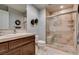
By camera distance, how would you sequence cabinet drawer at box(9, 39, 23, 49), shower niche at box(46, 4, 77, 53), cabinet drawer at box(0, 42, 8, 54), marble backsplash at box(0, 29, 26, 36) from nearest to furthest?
cabinet drawer at box(0, 42, 8, 54) → cabinet drawer at box(9, 39, 23, 49) → marble backsplash at box(0, 29, 26, 36) → shower niche at box(46, 4, 77, 53)

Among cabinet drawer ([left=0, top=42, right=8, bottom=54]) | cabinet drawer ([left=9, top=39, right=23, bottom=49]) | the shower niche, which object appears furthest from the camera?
the shower niche

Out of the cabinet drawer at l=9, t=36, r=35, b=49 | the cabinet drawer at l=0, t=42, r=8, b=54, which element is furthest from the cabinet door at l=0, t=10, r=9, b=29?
the cabinet drawer at l=0, t=42, r=8, b=54

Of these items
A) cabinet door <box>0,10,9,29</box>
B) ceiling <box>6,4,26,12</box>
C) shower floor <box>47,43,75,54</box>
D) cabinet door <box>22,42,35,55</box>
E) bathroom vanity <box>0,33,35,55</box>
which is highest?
ceiling <box>6,4,26,12</box>

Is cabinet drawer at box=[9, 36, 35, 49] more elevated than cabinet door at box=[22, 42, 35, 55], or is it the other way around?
cabinet drawer at box=[9, 36, 35, 49]

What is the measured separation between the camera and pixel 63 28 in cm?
252

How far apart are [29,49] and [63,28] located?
1245 millimetres

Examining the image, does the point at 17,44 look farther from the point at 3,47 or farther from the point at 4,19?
the point at 4,19

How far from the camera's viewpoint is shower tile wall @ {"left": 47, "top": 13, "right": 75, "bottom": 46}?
7.95ft

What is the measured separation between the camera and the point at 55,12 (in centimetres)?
213

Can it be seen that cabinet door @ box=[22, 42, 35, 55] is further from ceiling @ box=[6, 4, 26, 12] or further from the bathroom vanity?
ceiling @ box=[6, 4, 26, 12]

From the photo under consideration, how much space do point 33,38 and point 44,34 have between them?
319 millimetres

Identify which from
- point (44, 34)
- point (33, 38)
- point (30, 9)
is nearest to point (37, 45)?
point (33, 38)
